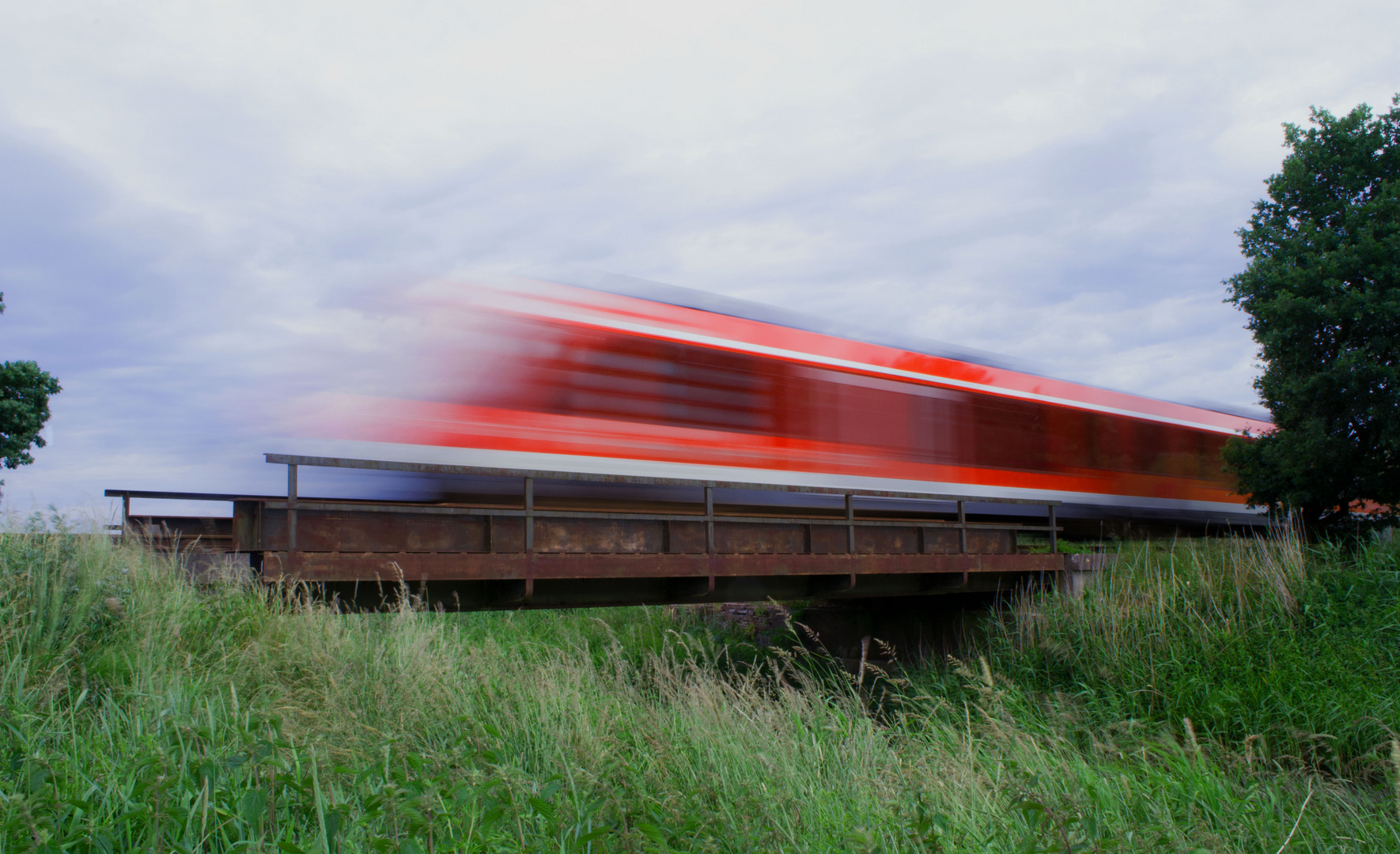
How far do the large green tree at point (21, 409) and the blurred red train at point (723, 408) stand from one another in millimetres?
13491

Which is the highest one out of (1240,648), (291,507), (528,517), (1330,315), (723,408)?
(1330,315)

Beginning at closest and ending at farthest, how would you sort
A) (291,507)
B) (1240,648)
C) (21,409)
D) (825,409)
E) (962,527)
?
(291,507)
(1240,648)
(962,527)
(825,409)
(21,409)

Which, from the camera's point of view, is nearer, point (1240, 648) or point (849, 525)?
point (1240, 648)

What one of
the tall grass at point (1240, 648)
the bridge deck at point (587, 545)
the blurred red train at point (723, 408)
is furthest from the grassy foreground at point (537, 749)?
the blurred red train at point (723, 408)

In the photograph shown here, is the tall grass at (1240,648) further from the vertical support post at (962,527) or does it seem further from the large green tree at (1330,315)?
the large green tree at (1330,315)

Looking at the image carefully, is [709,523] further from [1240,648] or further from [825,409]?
[1240,648]

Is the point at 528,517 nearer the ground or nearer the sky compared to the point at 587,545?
nearer the sky

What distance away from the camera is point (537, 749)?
531cm

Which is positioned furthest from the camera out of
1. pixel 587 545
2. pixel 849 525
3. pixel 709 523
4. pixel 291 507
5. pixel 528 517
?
pixel 849 525

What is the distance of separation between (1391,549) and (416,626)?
40.3 feet

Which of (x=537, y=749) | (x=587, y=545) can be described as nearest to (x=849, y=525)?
(x=587, y=545)

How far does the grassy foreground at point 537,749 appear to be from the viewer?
365 cm

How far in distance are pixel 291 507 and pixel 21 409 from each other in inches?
604

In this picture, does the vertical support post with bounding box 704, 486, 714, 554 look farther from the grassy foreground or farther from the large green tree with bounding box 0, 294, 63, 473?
the large green tree with bounding box 0, 294, 63, 473
